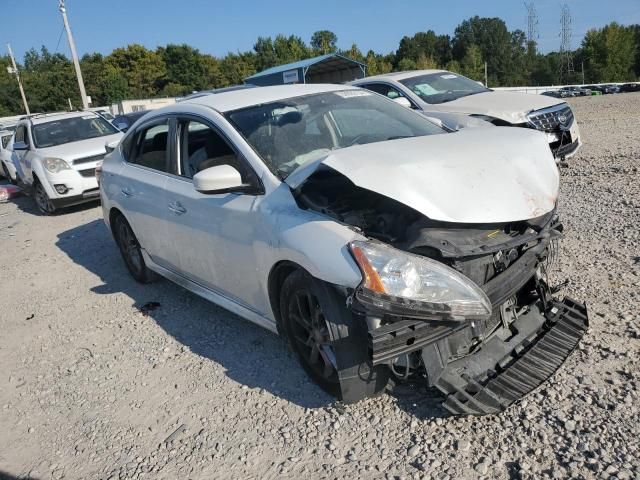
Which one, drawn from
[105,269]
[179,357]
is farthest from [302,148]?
[105,269]

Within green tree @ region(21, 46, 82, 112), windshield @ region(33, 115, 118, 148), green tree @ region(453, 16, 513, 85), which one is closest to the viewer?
windshield @ region(33, 115, 118, 148)

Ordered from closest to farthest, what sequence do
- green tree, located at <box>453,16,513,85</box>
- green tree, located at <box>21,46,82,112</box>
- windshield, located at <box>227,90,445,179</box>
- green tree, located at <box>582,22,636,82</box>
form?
windshield, located at <box>227,90,445,179</box> → green tree, located at <box>21,46,82,112</box> → green tree, located at <box>582,22,636,82</box> → green tree, located at <box>453,16,513,85</box>

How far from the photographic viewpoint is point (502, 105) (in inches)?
328

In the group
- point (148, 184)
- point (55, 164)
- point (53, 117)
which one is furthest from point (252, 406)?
point (53, 117)

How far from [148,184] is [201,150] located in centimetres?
76

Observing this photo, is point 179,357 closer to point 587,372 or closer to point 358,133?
point 358,133

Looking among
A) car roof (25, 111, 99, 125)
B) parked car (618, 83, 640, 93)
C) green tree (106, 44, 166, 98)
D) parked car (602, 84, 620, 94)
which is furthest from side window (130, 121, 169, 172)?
green tree (106, 44, 166, 98)

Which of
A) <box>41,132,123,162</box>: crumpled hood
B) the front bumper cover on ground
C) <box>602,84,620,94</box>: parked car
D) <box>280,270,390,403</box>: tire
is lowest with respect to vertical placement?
<box>602,84,620,94</box>: parked car

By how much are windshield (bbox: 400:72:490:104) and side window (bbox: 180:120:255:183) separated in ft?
19.6

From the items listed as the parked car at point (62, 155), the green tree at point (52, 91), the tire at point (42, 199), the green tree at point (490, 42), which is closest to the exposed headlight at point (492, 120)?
the parked car at point (62, 155)

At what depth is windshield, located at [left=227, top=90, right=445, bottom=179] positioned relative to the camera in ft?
11.3

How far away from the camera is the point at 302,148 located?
3516mm

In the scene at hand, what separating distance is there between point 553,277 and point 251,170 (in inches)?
104

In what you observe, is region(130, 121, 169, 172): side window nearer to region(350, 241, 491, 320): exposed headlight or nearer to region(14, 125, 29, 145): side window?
region(350, 241, 491, 320): exposed headlight
